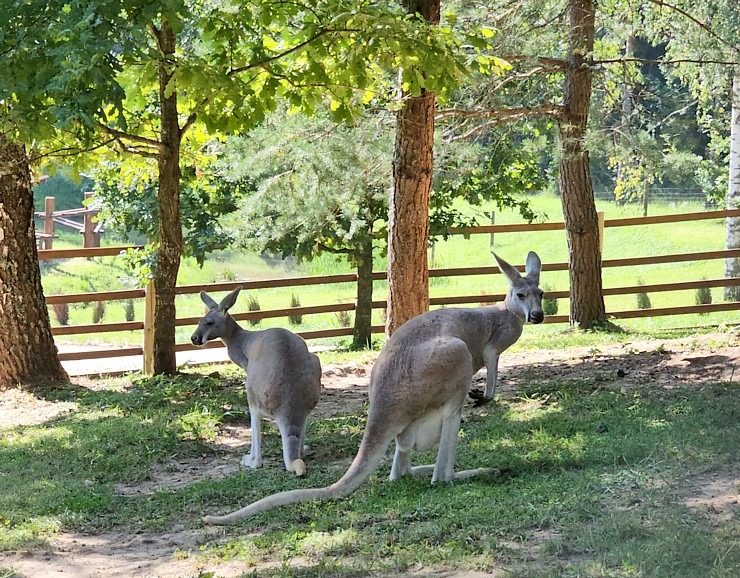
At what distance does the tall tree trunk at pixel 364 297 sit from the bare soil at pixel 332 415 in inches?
113

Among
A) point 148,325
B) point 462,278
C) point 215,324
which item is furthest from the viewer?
point 462,278

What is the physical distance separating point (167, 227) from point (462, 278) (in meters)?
15.5

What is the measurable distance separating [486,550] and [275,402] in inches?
112

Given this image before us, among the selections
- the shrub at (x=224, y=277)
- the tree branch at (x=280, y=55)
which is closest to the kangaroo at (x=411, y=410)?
the tree branch at (x=280, y=55)

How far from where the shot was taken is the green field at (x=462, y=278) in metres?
18.4

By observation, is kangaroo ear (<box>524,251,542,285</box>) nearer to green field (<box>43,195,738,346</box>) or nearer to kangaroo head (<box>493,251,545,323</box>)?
kangaroo head (<box>493,251,545,323</box>)

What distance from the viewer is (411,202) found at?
9.38 meters

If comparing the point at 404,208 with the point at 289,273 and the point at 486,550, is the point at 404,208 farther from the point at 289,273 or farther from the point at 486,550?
the point at 289,273

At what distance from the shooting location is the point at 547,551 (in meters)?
4.27

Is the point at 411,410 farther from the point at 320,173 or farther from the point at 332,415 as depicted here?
the point at 320,173

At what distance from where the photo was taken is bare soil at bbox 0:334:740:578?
485 cm

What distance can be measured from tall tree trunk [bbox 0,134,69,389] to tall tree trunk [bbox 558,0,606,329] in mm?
6178

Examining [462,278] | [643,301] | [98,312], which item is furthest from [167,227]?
[462,278]

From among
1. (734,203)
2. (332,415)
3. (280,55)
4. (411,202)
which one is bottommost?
(332,415)
